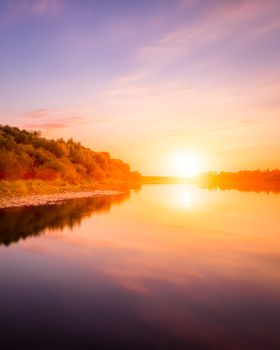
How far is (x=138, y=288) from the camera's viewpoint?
32.2 feet

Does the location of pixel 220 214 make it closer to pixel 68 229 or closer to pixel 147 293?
pixel 68 229

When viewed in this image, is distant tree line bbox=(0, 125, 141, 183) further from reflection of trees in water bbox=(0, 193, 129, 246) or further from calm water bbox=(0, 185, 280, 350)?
calm water bbox=(0, 185, 280, 350)

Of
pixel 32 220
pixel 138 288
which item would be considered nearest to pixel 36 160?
pixel 32 220

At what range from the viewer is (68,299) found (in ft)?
28.9

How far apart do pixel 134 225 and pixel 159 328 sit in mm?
15093

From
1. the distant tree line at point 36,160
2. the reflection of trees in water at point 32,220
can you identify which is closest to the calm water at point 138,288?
the reflection of trees in water at point 32,220

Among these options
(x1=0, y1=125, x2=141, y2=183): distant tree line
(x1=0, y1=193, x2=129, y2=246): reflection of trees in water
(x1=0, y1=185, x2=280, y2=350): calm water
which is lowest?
(x1=0, y1=185, x2=280, y2=350): calm water

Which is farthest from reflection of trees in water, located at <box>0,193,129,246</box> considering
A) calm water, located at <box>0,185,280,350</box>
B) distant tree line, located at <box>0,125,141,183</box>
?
distant tree line, located at <box>0,125,141,183</box>

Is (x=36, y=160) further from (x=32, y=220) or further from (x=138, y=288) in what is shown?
(x=138, y=288)

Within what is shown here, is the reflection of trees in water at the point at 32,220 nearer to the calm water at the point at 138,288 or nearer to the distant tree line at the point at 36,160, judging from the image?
the calm water at the point at 138,288

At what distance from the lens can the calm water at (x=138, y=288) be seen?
6.84 meters

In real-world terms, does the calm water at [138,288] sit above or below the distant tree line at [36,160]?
below

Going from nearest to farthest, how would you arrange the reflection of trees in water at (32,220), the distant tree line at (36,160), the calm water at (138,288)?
the calm water at (138,288) → the reflection of trees in water at (32,220) → the distant tree line at (36,160)

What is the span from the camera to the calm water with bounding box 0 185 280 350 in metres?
6.84
